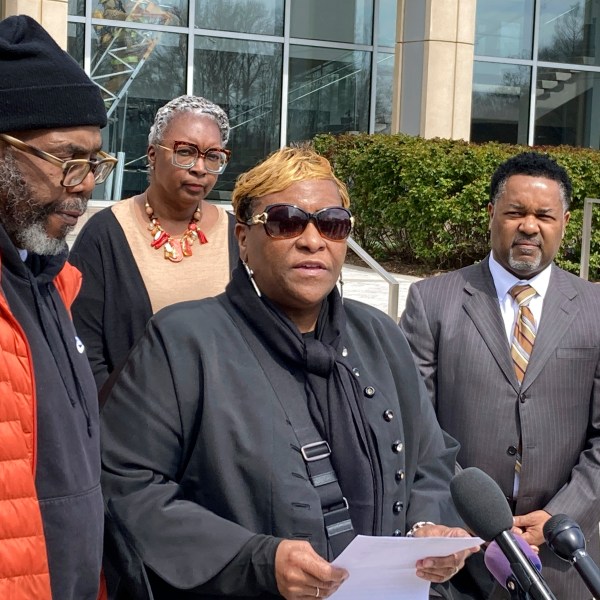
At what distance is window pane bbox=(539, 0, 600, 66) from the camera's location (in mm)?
19422

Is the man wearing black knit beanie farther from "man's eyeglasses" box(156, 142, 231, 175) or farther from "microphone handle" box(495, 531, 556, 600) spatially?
"man's eyeglasses" box(156, 142, 231, 175)

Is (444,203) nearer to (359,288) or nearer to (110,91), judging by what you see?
(359,288)

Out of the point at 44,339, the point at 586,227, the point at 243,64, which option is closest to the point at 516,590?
the point at 44,339

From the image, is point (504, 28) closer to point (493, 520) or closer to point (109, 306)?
point (109, 306)

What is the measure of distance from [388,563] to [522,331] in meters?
1.74

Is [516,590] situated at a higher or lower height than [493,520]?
lower

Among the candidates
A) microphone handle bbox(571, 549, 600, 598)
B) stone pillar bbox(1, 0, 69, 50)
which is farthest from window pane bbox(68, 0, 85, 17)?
microphone handle bbox(571, 549, 600, 598)

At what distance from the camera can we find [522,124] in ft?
63.6

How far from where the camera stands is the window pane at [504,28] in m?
18.9

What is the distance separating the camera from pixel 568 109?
19891mm

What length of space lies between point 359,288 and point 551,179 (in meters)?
7.77

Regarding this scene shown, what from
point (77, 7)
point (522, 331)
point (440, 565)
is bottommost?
point (440, 565)

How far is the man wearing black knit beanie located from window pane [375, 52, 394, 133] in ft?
54.4

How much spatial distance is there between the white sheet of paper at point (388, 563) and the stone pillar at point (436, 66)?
47.1 feet
